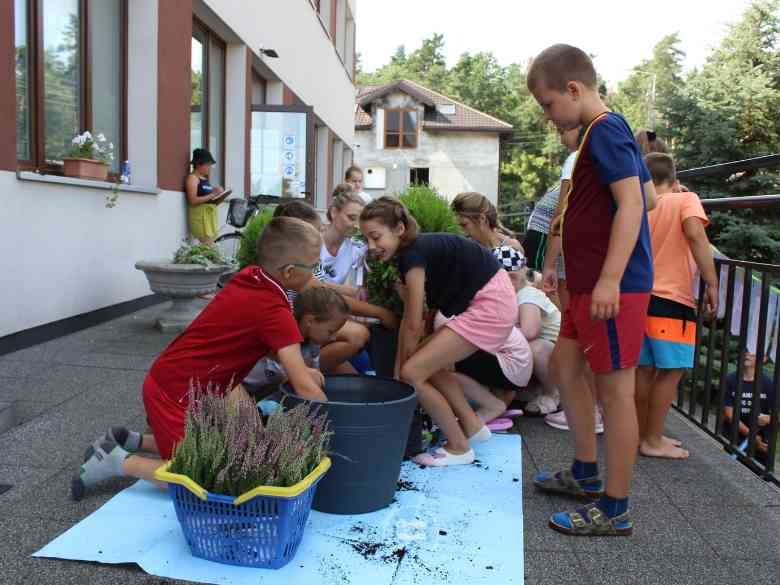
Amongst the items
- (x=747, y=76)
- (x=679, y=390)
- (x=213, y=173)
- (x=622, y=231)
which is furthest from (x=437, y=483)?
(x=747, y=76)

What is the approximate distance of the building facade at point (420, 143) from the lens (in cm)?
3791

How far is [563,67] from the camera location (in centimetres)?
255

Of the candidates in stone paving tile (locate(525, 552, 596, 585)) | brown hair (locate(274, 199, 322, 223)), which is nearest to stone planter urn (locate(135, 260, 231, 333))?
brown hair (locate(274, 199, 322, 223))

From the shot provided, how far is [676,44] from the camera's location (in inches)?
3219

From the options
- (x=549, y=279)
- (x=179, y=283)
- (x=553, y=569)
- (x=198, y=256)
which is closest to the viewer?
(x=553, y=569)

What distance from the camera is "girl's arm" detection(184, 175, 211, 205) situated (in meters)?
7.59

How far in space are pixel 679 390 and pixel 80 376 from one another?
3.62 metres

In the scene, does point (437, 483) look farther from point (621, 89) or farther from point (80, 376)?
point (621, 89)

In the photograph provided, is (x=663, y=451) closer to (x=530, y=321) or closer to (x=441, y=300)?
(x=530, y=321)

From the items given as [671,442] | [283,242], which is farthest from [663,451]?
[283,242]

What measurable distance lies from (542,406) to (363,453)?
6.06ft

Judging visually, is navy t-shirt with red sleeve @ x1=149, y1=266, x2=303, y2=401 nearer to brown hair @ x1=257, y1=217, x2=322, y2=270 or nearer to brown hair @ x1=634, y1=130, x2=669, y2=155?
brown hair @ x1=257, y1=217, x2=322, y2=270

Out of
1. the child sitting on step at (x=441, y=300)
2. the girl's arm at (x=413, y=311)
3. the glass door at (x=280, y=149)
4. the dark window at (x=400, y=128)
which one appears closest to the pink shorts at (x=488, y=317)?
the child sitting on step at (x=441, y=300)

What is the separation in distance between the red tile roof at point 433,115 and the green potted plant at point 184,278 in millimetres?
32748
